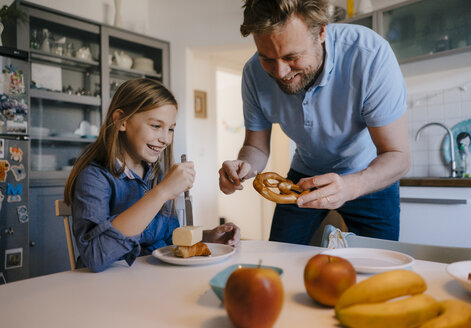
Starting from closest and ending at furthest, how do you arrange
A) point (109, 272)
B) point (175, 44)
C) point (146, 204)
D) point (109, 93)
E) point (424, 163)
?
point (109, 272) → point (146, 204) → point (424, 163) → point (109, 93) → point (175, 44)

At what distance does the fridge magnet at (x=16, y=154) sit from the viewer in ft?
9.72

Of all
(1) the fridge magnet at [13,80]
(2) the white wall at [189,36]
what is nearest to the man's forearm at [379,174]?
(1) the fridge magnet at [13,80]

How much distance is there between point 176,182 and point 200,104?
3973mm

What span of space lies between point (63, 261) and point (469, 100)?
12.1 ft

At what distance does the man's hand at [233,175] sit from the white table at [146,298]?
1.24 ft

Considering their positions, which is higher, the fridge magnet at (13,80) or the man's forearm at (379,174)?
the fridge magnet at (13,80)

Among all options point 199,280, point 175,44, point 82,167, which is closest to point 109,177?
point 82,167

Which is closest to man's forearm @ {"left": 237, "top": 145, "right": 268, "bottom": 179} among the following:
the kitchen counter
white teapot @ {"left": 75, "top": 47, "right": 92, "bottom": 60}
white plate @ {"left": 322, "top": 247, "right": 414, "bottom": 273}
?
white plate @ {"left": 322, "top": 247, "right": 414, "bottom": 273}

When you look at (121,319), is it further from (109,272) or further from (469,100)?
(469,100)

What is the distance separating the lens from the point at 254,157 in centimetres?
185

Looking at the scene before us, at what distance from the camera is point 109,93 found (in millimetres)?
3969

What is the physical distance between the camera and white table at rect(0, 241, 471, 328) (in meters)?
0.67

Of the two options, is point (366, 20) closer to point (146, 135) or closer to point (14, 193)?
point (146, 135)

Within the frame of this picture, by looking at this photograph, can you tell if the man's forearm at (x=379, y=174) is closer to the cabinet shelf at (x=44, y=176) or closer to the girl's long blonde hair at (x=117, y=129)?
the girl's long blonde hair at (x=117, y=129)
